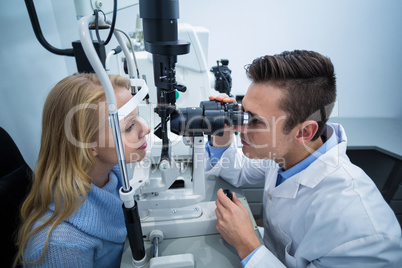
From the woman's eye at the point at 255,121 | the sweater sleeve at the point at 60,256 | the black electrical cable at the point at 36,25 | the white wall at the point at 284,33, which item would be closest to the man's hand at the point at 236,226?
the woman's eye at the point at 255,121

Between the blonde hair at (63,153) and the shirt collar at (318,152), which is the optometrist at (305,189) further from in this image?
the blonde hair at (63,153)

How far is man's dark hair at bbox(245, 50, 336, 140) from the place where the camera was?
75 centimetres

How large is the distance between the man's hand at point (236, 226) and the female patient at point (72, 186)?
0.38 meters

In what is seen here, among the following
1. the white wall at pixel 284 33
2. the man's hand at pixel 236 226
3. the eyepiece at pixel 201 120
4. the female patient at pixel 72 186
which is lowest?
the man's hand at pixel 236 226

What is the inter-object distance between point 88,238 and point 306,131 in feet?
2.75

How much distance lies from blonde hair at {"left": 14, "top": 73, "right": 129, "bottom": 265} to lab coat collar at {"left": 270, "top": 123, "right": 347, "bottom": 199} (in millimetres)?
730

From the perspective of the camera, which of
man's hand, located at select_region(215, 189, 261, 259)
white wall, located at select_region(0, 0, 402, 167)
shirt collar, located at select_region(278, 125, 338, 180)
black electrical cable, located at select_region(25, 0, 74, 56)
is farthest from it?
white wall, located at select_region(0, 0, 402, 167)

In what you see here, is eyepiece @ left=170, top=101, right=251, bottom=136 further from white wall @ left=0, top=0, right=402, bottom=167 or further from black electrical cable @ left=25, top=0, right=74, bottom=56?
white wall @ left=0, top=0, right=402, bottom=167

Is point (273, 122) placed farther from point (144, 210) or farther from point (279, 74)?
point (144, 210)

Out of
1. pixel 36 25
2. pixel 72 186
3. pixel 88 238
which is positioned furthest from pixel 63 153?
pixel 36 25

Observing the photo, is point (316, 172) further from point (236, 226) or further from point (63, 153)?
point (63, 153)

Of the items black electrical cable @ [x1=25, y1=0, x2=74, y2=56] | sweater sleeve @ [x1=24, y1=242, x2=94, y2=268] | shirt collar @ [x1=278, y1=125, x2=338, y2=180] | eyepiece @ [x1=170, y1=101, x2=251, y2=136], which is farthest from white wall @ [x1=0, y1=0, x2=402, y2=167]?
eyepiece @ [x1=170, y1=101, x2=251, y2=136]

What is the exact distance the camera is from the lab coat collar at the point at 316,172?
74cm

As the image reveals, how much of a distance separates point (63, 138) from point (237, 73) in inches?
60.9
